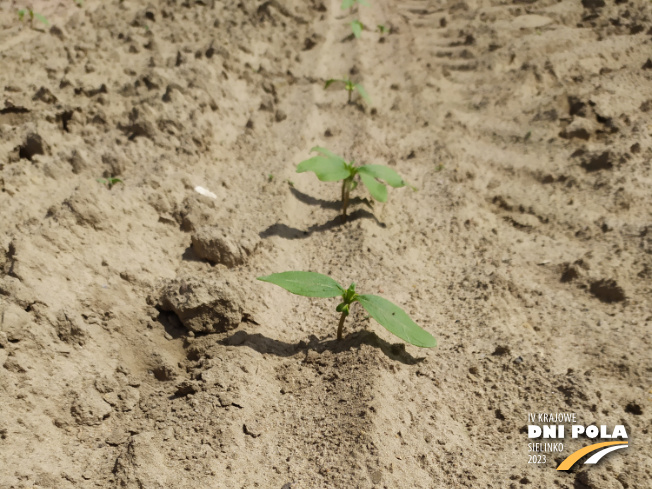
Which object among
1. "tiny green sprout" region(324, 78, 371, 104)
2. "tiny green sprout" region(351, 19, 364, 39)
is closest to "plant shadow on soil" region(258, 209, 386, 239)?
"tiny green sprout" region(324, 78, 371, 104)

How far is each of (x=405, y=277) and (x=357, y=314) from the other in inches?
16.2

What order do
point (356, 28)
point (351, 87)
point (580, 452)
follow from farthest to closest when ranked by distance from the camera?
point (356, 28) → point (351, 87) → point (580, 452)

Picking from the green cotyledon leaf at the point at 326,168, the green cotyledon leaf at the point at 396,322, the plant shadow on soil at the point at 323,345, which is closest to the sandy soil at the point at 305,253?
the plant shadow on soil at the point at 323,345

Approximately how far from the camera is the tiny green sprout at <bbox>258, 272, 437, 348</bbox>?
190 centimetres

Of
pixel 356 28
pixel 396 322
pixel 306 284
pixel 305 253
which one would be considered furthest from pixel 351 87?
pixel 396 322

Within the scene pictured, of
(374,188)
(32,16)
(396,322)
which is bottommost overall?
(396,322)

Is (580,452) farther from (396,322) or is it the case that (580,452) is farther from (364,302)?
(364,302)

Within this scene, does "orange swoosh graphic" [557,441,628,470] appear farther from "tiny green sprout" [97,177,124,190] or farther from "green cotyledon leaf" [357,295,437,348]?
"tiny green sprout" [97,177,124,190]

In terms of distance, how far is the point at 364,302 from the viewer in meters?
1.98

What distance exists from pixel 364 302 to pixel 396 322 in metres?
0.15

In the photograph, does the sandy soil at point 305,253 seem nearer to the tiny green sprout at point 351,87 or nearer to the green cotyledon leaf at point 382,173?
the tiny green sprout at point 351,87

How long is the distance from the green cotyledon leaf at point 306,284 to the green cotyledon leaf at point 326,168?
723 mm

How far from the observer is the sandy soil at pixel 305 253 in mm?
1733

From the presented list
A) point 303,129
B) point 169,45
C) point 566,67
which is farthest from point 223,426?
point 566,67
